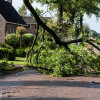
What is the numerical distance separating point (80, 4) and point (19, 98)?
3398cm

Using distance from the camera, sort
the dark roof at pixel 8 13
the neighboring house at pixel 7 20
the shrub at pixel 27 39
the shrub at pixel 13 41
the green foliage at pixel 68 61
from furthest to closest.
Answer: the dark roof at pixel 8 13, the neighboring house at pixel 7 20, the shrub at pixel 27 39, the shrub at pixel 13 41, the green foliage at pixel 68 61

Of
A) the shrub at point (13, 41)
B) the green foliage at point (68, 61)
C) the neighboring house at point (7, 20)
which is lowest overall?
the green foliage at point (68, 61)

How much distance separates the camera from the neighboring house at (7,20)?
34134 mm

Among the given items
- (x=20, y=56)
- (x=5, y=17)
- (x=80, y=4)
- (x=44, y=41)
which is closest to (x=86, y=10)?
(x=80, y=4)

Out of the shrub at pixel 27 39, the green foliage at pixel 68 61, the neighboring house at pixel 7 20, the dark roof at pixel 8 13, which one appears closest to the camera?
the green foliage at pixel 68 61

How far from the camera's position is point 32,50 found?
971 centimetres

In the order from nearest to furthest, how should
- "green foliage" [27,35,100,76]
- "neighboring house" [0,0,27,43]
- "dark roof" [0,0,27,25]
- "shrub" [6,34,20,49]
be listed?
1. "green foliage" [27,35,100,76]
2. "shrub" [6,34,20,49]
3. "neighboring house" [0,0,27,43]
4. "dark roof" [0,0,27,25]

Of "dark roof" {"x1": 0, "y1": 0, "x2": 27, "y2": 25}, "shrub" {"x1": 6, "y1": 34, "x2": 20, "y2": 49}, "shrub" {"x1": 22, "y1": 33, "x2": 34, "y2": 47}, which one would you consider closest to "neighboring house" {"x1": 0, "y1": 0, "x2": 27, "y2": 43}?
"dark roof" {"x1": 0, "y1": 0, "x2": 27, "y2": 25}

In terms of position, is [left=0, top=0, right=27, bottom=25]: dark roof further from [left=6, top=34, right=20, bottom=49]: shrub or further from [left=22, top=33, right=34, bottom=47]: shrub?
[left=6, top=34, right=20, bottom=49]: shrub

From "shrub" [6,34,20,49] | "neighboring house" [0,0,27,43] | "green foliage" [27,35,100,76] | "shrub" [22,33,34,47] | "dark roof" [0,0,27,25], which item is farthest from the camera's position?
"dark roof" [0,0,27,25]

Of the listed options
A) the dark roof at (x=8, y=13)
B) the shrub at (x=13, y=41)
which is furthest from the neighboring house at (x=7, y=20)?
the shrub at (x=13, y=41)

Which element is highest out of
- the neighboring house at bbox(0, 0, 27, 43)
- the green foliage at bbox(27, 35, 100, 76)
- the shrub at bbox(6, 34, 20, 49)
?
the neighboring house at bbox(0, 0, 27, 43)

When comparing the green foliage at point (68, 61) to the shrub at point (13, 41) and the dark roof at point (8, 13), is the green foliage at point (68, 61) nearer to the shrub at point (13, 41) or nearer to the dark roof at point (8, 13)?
the shrub at point (13, 41)

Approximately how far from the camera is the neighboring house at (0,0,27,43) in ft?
112
